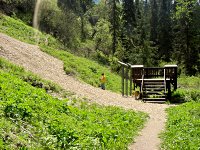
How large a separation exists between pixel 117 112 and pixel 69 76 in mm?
9292

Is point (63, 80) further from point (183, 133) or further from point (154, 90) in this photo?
point (183, 133)

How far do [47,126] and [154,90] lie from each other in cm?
1833

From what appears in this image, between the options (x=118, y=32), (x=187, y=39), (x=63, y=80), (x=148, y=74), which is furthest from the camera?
(x=187, y=39)

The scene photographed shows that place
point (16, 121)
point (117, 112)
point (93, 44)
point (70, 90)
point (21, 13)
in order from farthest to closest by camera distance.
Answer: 1. point (93, 44)
2. point (21, 13)
3. point (70, 90)
4. point (117, 112)
5. point (16, 121)

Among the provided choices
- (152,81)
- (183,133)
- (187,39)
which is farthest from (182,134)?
(187,39)

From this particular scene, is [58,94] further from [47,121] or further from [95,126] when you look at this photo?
[47,121]

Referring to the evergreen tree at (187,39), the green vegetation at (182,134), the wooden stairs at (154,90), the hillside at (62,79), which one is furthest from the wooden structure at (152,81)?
the evergreen tree at (187,39)

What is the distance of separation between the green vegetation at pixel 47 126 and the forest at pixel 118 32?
29.8 m

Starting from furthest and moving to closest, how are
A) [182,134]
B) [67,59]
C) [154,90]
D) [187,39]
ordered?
[187,39], [67,59], [154,90], [182,134]

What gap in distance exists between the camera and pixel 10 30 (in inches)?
1335

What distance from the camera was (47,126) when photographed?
10594mm

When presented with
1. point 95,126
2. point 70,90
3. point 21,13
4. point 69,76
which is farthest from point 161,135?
point 21,13

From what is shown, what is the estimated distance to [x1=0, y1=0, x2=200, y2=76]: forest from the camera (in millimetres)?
46812

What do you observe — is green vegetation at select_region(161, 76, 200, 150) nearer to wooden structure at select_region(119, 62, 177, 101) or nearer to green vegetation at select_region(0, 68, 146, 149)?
green vegetation at select_region(0, 68, 146, 149)
